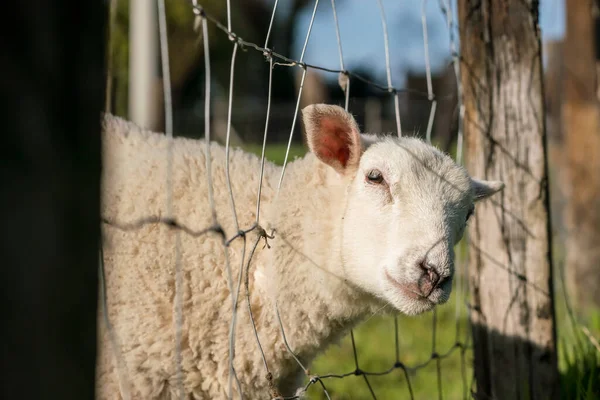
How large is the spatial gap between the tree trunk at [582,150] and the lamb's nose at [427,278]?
12.7 feet

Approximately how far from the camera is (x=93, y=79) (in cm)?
75

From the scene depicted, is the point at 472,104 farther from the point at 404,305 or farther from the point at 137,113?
the point at 137,113

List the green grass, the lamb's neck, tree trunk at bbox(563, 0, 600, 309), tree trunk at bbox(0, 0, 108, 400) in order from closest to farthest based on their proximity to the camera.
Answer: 1. tree trunk at bbox(0, 0, 108, 400)
2. the lamb's neck
3. the green grass
4. tree trunk at bbox(563, 0, 600, 309)

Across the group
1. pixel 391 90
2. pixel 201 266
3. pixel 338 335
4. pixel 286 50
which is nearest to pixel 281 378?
pixel 338 335

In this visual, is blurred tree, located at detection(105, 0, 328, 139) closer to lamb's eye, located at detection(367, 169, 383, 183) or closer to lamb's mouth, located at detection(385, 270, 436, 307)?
lamb's eye, located at detection(367, 169, 383, 183)

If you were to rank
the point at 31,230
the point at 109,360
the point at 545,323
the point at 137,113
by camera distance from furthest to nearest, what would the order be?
the point at 137,113, the point at 545,323, the point at 109,360, the point at 31,230

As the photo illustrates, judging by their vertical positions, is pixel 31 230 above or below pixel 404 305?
above

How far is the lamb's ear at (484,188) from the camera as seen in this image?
2436mm

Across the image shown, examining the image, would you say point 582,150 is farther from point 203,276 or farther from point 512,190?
point 203,276

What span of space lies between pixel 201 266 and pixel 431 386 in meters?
2.43

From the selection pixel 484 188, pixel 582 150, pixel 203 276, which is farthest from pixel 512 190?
pixel 582 150

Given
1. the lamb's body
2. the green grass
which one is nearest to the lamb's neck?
the lamb's body

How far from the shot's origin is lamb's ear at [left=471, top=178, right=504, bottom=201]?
7.99 ft

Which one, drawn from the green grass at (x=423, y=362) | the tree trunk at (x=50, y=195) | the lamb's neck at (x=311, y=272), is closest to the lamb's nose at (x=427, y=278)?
the lamb's neck at (x=311, y=272)
